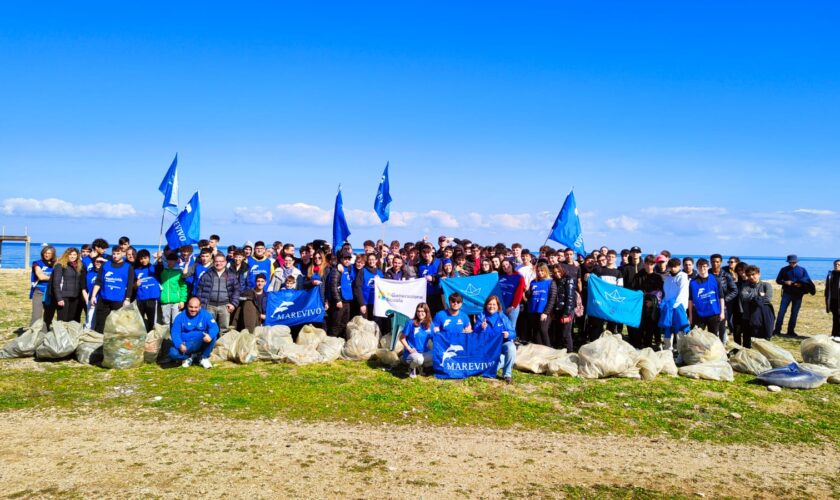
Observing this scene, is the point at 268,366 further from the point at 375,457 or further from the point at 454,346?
the point at 375,457

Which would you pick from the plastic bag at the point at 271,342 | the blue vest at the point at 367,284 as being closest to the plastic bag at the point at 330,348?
the plastic bag at the point at 271,342

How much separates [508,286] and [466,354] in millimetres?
2099

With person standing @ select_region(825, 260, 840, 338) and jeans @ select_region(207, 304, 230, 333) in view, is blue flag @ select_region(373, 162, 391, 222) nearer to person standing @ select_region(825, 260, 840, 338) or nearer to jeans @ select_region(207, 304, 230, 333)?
jeans @ select_region(207, 304, 230, 333)

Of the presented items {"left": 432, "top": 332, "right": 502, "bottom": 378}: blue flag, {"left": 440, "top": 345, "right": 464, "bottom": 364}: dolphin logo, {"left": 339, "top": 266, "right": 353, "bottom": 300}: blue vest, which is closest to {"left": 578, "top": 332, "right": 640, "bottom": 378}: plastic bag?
{"left": 432, "top": 332, "right": 502, "bottom": 378}: blue flag

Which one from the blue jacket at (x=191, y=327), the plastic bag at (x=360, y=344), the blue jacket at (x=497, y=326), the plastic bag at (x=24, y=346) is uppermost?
the blue jacket at (x=497, y=326)

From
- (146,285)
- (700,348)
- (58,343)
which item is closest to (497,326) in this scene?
(700,348)

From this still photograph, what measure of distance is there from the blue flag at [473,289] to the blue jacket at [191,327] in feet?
12.6

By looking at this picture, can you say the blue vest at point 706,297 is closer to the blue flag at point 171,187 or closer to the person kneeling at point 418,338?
the person kneeling at point 418,338

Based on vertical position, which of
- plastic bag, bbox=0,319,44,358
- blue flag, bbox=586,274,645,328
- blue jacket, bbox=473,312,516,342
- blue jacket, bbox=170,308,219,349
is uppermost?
blue flag, bbox=586,274,645,328

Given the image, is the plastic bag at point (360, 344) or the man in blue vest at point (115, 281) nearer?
the plastic bag at point (360, 344)

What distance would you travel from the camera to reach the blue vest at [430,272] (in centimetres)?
1063

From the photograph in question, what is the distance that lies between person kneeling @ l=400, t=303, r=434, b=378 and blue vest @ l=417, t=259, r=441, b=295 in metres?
1.80

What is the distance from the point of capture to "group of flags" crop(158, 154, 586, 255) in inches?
484

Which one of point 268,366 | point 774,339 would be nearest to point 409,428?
point 268,366
